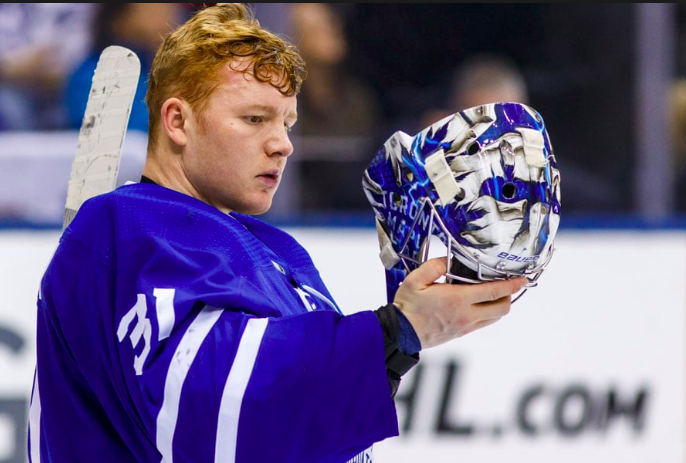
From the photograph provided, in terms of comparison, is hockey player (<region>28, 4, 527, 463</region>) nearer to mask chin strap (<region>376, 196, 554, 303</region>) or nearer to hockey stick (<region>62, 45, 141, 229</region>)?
mask chin strap (<region>376, 196, 554, 303</region>)

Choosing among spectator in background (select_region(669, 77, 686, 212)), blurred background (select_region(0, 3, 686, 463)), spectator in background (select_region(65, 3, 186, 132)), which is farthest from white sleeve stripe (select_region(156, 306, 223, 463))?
spectator in background (select_region(669, 77, 686, 212))

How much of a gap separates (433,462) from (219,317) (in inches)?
86.6

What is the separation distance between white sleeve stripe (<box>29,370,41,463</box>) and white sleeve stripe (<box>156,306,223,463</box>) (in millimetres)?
278

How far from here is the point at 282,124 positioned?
1.41 metres

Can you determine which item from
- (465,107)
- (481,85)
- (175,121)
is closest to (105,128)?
(175,121)

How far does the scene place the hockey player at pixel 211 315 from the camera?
121 centimetres

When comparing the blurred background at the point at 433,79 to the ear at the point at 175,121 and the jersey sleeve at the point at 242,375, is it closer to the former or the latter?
the ear at the point at 175,121

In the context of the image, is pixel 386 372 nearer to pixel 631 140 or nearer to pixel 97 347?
pixel 97 347

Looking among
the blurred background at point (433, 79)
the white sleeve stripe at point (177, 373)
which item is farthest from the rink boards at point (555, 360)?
the white sleeve stripe at point (177, 373)

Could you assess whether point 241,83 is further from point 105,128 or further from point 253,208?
point 105,128

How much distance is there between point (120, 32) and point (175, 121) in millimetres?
2707

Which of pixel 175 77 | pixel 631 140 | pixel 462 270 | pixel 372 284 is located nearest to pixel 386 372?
pixel 462 270

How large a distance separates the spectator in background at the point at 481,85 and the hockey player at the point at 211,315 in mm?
2699

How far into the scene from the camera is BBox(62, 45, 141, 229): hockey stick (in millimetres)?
1648
